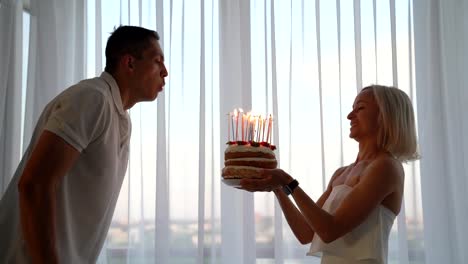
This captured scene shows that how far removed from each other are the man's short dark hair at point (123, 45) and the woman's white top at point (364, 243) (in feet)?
3.41

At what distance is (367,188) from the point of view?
194 cm

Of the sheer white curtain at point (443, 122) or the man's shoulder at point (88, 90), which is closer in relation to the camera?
the man's shoulder at point (88, 90)

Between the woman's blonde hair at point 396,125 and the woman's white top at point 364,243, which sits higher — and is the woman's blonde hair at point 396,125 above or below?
above

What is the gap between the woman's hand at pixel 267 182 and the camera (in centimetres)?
197

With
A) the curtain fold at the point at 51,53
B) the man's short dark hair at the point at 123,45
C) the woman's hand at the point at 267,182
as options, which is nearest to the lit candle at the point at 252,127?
the woman's hand at the point at 267,182

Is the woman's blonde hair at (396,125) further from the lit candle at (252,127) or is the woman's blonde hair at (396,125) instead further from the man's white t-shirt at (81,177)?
the man's white t-shirt at (81,177)

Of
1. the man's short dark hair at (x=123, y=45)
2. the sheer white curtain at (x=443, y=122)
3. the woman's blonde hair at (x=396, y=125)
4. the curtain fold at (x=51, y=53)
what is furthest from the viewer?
the curtain fold at (x=51, y=53)

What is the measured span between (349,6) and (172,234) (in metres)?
1.96

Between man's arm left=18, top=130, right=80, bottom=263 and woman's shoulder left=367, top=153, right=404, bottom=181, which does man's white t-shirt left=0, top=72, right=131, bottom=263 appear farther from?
woman's shoulder left=367, top=153, right=404, bottom=181

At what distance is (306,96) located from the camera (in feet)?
10.7

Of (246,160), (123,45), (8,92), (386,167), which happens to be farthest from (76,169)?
(8,92)

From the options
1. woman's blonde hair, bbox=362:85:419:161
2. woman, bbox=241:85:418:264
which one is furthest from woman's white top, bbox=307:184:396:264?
woman's blonde hair, bbox=362:85:419:161

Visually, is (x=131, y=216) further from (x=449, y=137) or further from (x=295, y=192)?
(x=449, y=137)

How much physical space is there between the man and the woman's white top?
0.93 m
